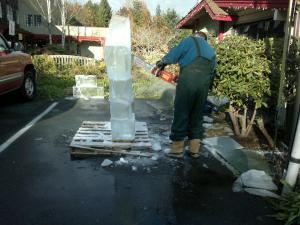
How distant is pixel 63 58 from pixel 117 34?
1320 cm

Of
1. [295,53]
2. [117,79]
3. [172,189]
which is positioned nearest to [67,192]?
[172,189]

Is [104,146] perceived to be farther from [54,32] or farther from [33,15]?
[33,15]

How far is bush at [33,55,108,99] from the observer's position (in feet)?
44.6

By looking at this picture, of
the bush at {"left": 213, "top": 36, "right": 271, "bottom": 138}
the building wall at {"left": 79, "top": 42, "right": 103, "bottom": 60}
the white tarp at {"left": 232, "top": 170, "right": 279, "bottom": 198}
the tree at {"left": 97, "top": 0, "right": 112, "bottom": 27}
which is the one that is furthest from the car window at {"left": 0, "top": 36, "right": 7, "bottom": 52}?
the tree at {"left": 97, "top": 0, "right": 112, "bottom": 27}

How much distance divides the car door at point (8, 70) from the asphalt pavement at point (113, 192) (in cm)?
268

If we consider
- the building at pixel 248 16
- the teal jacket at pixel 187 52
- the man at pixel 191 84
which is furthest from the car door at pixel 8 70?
the building at pixel 248 16

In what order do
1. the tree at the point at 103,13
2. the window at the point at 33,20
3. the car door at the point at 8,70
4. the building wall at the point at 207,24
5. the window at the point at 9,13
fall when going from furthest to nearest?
the tree at the point at 103,13, the window at the point at 33,20, the window at the point at 9,13, the building wall at the point at 207,24, the car door at the point at 8,70

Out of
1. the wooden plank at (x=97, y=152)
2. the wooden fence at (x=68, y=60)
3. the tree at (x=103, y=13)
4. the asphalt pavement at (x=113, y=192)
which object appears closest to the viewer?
the asphalt pavement at (x=113, y=192)

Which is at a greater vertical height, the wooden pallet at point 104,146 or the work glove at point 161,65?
the work glove at point 161,65

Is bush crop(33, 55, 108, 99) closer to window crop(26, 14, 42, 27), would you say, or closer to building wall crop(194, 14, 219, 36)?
building wall crop(194, 14, 219, 36)

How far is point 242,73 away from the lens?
20.2 feet

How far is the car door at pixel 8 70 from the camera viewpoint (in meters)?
8.41

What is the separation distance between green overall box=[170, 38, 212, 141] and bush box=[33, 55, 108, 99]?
7.19 metres

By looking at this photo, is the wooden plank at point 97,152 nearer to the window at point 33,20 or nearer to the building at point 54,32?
the building at point 54,32
